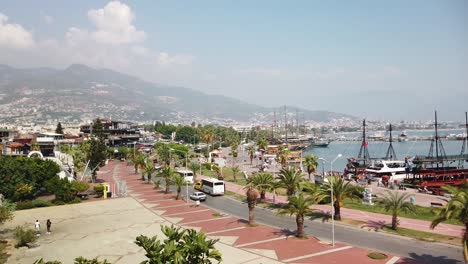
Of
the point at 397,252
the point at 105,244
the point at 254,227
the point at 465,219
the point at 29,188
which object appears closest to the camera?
the point at 465,219

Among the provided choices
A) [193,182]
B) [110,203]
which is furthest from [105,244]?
[193,182]

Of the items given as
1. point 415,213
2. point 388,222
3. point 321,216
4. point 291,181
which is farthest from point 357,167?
point 415,213

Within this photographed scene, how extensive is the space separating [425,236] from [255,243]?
13.7 meters

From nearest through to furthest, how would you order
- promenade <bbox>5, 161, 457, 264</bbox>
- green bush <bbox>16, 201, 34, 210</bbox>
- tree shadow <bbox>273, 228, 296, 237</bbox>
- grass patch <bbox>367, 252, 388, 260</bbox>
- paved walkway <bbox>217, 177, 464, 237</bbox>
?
grass patch <bbox>367, 252, 388, 260</bbox>, promenade <bbox>5, 161, 457, 264</bbox>, paved walkway <bbox>217, 177, 464, 237</bbox>, tree shadow <bbox>273, 228, 296, 237</bbox>, green bush <bbox>16, 201, 34, 210</bbox>

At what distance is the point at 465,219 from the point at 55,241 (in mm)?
31727

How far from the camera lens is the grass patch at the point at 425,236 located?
2725 centimetres

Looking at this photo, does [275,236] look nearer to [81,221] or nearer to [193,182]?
Answer: [81,221]

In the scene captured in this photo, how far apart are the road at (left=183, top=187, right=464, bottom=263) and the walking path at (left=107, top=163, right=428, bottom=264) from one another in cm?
119

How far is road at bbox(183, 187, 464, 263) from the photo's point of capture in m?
24.5

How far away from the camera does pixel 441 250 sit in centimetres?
2545

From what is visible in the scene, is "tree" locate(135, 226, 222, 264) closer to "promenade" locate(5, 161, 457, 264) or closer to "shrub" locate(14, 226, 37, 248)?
"promenade" locate(5, 161, 457, 264)

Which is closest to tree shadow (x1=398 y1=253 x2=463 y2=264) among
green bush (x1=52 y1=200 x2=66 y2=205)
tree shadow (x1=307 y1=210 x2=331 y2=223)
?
tree shadow (x1=307 y1=210 x2=331 y2=223)

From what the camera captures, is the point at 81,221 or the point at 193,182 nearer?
the point at 81,221

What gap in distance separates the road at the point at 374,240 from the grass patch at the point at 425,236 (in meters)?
0.83
